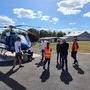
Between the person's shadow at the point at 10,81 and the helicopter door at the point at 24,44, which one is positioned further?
the helicopter door at the point at 24,44

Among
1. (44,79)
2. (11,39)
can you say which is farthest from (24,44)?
(44,79)

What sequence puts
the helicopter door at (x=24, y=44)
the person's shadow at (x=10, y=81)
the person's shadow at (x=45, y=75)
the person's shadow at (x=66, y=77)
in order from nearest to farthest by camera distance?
the person's shadow at (x=10, y=81) < the person's shadow at (x=66, y=77) < the person's shadow at (x=45, y=75) < the helicopter door at (x=24, y=44)

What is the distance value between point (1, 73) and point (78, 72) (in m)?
4.22

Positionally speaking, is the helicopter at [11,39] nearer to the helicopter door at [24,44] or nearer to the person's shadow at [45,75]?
the helicopter door at [24,44]

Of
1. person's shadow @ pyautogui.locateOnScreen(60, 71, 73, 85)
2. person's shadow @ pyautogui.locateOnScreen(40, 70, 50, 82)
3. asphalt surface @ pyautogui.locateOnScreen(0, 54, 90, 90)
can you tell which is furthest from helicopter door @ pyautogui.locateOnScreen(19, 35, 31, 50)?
person's shadow @ pyautogui.locateOnScreen(60, 71, 73, 85)

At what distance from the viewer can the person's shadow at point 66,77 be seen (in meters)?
12.9

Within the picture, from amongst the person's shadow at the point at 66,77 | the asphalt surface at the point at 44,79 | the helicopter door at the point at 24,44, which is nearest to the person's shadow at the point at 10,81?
the asphalt surface at the point at 44,79

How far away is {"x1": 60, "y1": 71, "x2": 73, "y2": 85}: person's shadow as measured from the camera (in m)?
12.9

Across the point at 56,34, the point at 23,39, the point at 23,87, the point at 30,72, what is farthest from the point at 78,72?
the point at 56,34

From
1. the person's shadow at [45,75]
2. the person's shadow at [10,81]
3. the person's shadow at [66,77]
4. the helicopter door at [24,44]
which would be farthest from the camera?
the helicopter door at [24,44]

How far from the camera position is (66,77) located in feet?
45.1

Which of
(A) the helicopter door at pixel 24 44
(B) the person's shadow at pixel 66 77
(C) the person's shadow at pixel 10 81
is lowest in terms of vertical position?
(B) the person's shadow at pixel 66 77

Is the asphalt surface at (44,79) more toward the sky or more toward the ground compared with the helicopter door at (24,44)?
more toward the ground

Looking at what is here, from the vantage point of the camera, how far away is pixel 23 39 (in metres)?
22.9
